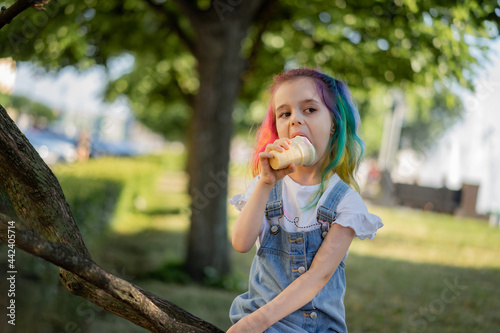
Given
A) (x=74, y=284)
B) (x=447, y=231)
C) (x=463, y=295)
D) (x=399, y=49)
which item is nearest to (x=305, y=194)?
(x=74, y=284)

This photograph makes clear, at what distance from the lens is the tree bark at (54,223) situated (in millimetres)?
1583

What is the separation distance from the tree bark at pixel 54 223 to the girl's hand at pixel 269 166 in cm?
55

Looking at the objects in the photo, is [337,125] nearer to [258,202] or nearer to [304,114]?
[304,114]

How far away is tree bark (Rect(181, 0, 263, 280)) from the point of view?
6.64 metres

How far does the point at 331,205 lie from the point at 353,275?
626 cm

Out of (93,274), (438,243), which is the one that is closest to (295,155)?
(93,274)

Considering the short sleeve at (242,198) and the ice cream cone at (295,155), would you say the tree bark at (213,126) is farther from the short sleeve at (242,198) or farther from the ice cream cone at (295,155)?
the ice cream cone at (295,155)

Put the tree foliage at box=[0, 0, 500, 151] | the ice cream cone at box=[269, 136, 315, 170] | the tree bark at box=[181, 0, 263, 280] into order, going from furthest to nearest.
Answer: the tree bark at box=[181, 0, 263, 280] < the tree foliage at box=[0, 0, 500, 151] < the ice cream cone at box=[269, 136, 315, 170]

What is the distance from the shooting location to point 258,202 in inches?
65.6

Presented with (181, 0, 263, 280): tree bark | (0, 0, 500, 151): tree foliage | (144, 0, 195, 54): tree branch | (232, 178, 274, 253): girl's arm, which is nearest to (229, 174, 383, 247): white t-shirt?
(232, 178, 274, 253): girl's arm

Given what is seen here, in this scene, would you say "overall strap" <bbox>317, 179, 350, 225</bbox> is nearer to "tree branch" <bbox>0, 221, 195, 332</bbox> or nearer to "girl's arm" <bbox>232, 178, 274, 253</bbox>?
"girl's arm" <bbox>232, 178, 274, 253</bbox>

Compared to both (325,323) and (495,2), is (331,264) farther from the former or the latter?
(495,2)

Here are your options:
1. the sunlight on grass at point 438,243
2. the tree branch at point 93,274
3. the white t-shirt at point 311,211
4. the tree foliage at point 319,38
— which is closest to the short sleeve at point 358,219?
the white t-shirt at point 311,211

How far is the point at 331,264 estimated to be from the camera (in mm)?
1678
